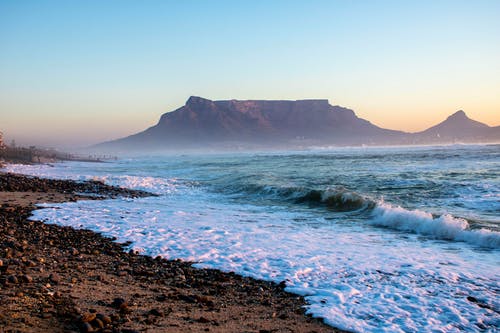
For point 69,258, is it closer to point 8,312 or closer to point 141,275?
point 141,275

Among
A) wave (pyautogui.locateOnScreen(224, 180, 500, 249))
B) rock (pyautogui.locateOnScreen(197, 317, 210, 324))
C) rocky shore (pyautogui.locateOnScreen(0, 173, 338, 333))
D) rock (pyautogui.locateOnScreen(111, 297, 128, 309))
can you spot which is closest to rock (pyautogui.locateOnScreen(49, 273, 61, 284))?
rocky shore (pyautogui.locateOnScreen(0, 173, 338, 333))

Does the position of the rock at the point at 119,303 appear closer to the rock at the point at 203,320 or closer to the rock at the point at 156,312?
the rock at the point at 156,312

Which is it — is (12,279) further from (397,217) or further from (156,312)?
(397,217)

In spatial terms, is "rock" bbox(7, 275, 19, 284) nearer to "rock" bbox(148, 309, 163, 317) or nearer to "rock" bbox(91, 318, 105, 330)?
"rock" bbox(91, 318, 105, 330)

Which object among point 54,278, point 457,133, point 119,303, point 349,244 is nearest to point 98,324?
point 119,303

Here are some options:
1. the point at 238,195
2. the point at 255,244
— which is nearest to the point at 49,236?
the point at 255,244

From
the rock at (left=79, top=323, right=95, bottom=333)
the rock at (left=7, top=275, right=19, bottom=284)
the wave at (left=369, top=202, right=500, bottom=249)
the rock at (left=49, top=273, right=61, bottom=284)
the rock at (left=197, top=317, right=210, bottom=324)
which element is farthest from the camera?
the wave at (left=369, top=202, right=500, bottom=249)

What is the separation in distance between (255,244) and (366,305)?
153 inches

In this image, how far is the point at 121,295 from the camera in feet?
17.4

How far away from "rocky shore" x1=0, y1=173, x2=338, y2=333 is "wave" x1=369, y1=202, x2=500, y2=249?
5.70 meters

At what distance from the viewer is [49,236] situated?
880 cm

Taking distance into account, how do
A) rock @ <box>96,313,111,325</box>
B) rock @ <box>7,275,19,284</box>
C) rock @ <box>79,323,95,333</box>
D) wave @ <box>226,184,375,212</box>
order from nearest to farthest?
rock @ <box>79,323,95,333</box>
rock @ <box>96,313,111,325</box>
rock @ <box>7,275,19,284</box>
wave @ <box>226,184,375,212</box>

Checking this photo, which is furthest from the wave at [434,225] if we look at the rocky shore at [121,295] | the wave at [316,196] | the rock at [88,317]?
the rock at [88,317]

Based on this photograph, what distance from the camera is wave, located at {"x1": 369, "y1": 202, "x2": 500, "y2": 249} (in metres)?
9.30
